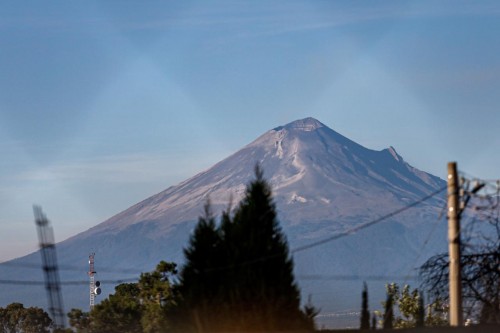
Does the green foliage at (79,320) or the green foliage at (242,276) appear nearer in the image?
the green foliage at (242,276)

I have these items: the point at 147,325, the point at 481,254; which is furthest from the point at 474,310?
the point at 147,325

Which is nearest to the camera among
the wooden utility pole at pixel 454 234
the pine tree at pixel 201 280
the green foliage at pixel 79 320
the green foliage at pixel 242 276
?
the wooden utility pole at pixel 454 234

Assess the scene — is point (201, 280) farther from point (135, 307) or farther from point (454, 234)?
point (135, 307)

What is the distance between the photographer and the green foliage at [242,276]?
206 ft

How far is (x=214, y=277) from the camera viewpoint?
210 ft

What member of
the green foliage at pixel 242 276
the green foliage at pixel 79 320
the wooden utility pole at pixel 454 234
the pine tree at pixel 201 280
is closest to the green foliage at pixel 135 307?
the green foliage at pixel 79 320

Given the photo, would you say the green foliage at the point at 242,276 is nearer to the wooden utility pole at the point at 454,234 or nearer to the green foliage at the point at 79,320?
the wooden utility pole at the point at 454,234

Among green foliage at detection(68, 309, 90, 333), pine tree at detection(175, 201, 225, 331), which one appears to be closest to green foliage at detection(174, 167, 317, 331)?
pine tree at detection(175, 201, 225, 331)

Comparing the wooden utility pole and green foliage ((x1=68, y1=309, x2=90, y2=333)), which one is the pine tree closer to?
the wooden utility pole

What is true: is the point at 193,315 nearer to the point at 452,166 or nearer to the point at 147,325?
the point at 452,166

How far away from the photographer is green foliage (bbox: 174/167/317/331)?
206ft

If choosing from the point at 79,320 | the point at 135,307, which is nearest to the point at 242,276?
the point at 135,307

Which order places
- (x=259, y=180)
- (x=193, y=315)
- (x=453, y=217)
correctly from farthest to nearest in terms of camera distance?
1. (x=259, y=180)
2. (x=193, y=315)
3. (x=453, y=217)

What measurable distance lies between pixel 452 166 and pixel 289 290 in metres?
15.3
